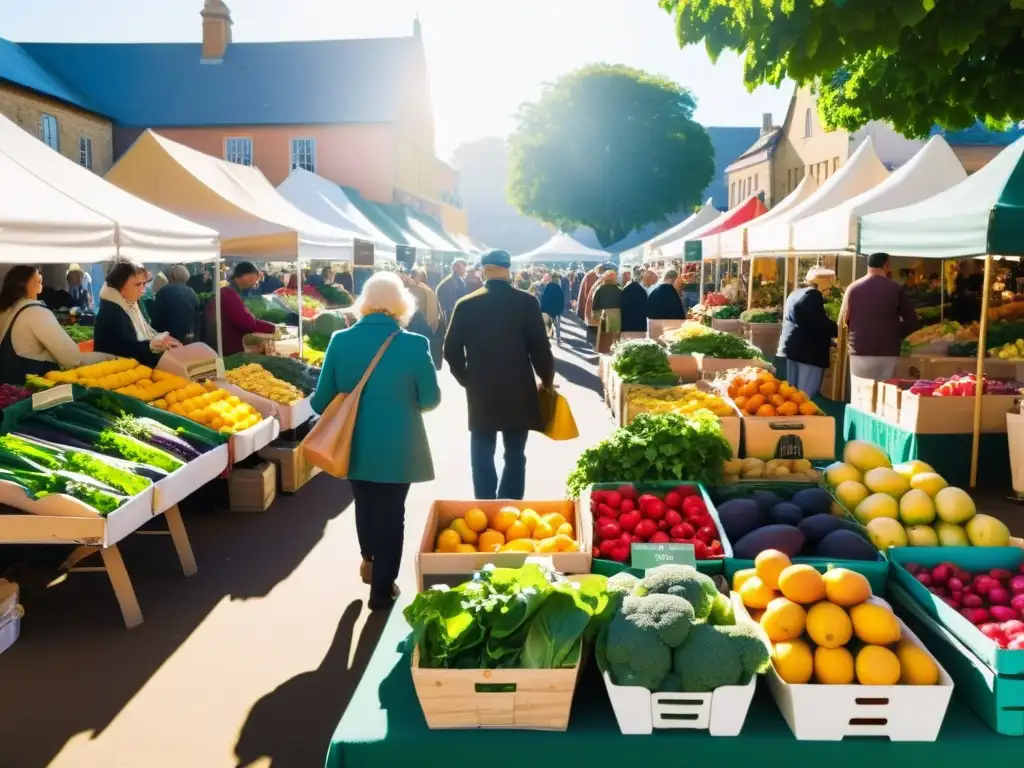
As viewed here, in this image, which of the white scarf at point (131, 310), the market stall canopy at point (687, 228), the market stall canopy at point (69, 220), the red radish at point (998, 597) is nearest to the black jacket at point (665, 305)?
the market stall canopy at point (69, 220)

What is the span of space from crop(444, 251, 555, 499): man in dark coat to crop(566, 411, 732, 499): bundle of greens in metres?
1.16

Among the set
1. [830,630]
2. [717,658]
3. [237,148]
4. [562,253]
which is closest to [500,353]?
[830,630]

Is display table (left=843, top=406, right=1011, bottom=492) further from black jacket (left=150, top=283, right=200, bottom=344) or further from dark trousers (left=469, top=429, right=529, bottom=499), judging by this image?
black jacket (left=150, top=283, right=200, bottom=344)

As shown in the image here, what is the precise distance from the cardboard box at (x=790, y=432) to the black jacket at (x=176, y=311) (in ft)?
19.3

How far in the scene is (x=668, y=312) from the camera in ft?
A: 50.7

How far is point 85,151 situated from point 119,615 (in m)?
35.9

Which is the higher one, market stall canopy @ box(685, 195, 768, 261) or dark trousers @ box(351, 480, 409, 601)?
market stall canopy @ box(685, 195, 768, 261)

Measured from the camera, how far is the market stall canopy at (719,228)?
701 inches

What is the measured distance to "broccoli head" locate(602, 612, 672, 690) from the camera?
2.65 m

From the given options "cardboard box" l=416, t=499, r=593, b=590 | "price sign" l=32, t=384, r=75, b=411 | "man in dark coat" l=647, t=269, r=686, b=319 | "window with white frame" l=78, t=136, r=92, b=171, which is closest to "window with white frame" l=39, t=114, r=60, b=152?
"window with white frame" l=78, t=136, r=92, b=171

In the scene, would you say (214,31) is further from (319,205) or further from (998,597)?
(998,597)

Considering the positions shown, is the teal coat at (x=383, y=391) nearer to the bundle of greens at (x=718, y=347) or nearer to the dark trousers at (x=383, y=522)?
the dark trousers at (x=383, y=522)

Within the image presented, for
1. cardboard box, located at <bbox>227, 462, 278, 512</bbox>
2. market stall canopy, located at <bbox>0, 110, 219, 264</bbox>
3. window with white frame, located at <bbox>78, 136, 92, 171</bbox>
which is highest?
window with white frame, located at <bbox>78, 136, 92, 171</bbox>

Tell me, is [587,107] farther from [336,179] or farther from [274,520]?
[274,520]
